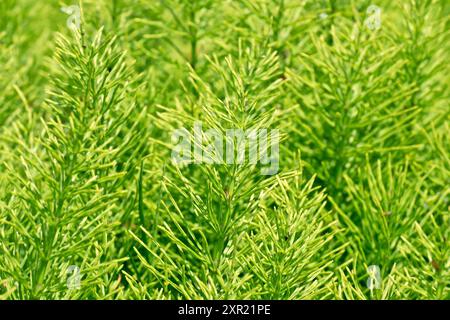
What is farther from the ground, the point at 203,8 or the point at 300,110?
the point at 203,8

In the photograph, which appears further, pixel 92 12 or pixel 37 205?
pixel 92 12

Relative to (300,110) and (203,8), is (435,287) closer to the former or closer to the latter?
(300,110)

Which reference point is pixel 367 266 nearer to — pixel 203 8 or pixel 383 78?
pixel 383 78

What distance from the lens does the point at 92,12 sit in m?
0.83

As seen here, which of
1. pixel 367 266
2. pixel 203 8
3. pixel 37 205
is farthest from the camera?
pixel 203 8

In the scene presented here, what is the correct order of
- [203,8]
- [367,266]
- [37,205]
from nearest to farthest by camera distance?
1. [37,205]
2. [367,266]
3. [203,8]

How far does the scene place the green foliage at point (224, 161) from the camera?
0.53 m

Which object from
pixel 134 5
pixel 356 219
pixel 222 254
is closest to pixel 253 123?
pixel 222 254

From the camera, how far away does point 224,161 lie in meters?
0.53

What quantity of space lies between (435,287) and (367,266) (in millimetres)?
70

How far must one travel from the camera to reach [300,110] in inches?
28.7

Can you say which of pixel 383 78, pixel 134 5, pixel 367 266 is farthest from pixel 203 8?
pixel 367 266

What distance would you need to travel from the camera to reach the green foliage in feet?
1.73
